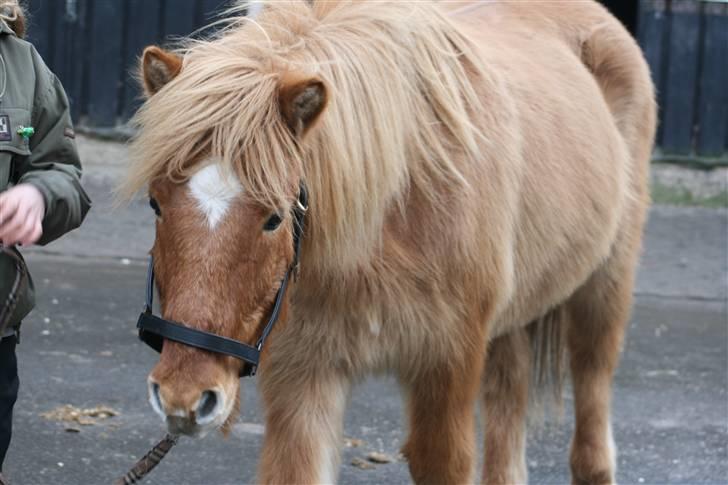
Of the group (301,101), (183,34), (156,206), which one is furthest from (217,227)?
(183,34)

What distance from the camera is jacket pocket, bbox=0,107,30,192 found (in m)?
2.82

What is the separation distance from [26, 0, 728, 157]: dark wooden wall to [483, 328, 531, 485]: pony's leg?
3945 millimetres

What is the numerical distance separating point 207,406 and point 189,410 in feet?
0.17

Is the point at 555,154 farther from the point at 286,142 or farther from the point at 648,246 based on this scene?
the point at 648,246

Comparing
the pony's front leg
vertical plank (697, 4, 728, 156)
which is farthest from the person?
vertical plank (697, 4, 728, 156)

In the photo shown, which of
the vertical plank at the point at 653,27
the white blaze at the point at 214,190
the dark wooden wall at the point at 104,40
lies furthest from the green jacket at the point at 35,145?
the vertical plank at the point at 653,27

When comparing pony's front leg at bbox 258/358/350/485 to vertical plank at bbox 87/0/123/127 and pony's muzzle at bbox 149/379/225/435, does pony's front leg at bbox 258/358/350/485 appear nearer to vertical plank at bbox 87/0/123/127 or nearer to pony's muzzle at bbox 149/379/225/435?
pony's muzzle at bbox 149/379/225/435

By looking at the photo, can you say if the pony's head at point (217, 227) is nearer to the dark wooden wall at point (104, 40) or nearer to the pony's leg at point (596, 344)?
the pony's leg at point (596, 344)

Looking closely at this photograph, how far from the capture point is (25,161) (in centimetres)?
292

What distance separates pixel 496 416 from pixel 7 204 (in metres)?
2.41

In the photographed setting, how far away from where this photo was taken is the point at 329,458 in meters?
3.31

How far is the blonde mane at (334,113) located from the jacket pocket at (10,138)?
9.5 inches

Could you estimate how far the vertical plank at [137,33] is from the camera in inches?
326

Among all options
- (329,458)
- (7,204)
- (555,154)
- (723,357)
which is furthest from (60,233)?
(723,357)
